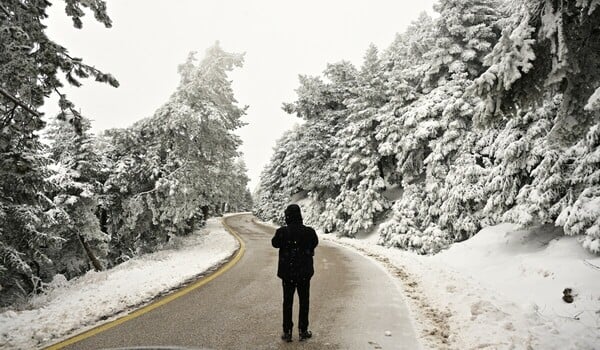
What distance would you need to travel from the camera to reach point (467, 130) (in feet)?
54.0

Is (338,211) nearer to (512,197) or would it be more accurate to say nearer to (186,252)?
(186,252)

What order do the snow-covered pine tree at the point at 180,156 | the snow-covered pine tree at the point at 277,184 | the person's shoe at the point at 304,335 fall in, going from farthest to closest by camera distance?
1. the snow-covered pine tree at the point at 277,184
2. the snow-covered pine tree at the point at 180,156
3. the person's shoe at the point at 304,335

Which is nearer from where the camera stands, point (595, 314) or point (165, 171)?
point (595, 314)

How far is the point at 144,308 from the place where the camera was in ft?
21.5

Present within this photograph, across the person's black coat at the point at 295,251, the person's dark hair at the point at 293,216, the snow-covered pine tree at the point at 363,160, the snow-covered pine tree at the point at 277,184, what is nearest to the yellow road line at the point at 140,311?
the person's black coat at the point at 295,251

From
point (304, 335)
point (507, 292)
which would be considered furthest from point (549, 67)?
point (304, 335)

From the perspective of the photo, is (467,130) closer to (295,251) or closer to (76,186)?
(295,251)

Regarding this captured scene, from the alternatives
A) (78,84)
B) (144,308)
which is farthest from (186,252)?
(78,84)

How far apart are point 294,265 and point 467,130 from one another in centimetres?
1434

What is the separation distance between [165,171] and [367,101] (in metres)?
14.4

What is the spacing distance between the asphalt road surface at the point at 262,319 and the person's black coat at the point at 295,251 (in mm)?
940

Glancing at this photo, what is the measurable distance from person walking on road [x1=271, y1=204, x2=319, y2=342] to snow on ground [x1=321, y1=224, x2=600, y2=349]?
1776mm

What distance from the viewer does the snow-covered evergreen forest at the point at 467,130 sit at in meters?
5.07

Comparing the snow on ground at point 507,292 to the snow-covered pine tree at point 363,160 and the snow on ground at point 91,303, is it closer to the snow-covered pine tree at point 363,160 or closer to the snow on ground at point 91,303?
the snow on ground at point 91,303
